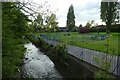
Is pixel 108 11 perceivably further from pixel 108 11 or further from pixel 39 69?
pixel 39 69

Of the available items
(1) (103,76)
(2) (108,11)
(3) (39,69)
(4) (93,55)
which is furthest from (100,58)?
(2) (108,11)

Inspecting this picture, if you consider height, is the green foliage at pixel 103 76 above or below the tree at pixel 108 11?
below

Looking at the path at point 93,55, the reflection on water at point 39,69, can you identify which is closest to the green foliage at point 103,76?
the path at point 93,55

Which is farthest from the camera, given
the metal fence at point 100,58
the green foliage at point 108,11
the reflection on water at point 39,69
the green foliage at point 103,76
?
the green foliage at point 108,11

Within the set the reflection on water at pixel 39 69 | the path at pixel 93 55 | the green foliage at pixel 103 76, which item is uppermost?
the path at pixel 93 55

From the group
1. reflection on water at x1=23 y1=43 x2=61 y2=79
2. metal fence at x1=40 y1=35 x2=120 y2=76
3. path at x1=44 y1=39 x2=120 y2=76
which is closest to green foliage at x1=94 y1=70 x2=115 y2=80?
metal fence at x1=40 y1=35 x2=120 y2=76

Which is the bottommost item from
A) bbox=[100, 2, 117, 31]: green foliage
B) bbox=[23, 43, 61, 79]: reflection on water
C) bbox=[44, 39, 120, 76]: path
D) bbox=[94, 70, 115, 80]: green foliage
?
bbox=[23, 43, 61, 79]: reflection on water

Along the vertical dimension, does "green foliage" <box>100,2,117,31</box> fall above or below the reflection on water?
above

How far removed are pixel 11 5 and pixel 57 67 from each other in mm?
11496

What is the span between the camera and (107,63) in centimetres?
1138

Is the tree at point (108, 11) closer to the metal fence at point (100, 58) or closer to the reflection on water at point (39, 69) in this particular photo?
the reflection on water at point (39, 69)

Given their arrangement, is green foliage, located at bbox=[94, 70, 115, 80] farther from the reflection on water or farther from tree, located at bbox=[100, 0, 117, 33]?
tree, located at bbox=[100, 0, 117, 33]

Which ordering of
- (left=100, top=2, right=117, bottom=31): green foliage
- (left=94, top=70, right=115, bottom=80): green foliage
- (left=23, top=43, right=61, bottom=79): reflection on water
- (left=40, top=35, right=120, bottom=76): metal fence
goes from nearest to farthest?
(left=94, top=70, right=115, bottom=80): green foliage < (left=40, top=35, right=120, bottom=76): metal fence < (left=23, top=43, right=61, bottom=79): reflection on water < (left=100, top=2, right=117, bottom=31): green foliage

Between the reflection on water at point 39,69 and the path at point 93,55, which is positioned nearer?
the path at point 93,55
